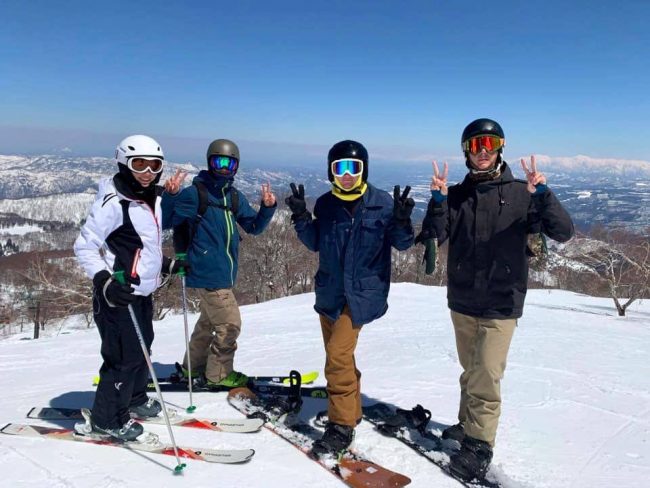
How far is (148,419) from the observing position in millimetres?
4066

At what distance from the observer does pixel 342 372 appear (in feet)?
11.6

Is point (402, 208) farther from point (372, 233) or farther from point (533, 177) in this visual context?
point (533, 177)

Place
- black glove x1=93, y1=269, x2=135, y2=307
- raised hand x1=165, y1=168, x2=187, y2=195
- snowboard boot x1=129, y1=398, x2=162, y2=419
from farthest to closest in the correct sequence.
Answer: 1. raised hand x1=165, y1=168, x2=187, y2=195
2. snowboard boot x1=129, y1=398, x2=162, y2=419
3. black glove x1=93, y1=269, x2=135, y2=307

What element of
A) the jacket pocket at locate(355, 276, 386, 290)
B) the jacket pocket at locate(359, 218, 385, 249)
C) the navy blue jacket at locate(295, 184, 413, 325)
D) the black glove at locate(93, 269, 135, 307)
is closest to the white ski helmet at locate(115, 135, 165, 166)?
the black glove at locate(93, 269, 135, 307)

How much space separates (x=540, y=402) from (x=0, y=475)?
539 centimetres

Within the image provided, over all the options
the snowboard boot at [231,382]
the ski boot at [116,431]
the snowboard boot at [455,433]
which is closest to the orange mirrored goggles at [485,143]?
Result: the snowboard boot at [455,433]

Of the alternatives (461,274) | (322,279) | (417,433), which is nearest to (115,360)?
(322,279)

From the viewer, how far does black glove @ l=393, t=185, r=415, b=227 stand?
3.30 meters

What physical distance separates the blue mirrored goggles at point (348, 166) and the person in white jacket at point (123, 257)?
1.49 m

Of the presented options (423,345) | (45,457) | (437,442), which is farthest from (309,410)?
(423,345)

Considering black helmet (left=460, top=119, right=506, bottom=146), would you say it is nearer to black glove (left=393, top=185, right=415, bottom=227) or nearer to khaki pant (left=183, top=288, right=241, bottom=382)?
black glove (left=393, top=185, right=415, bottom=227)

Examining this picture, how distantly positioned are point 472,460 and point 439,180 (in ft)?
7.22

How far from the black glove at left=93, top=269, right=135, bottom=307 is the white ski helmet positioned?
3.10ft

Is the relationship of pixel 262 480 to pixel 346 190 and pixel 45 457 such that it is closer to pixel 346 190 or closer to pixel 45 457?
pixel 45 457
